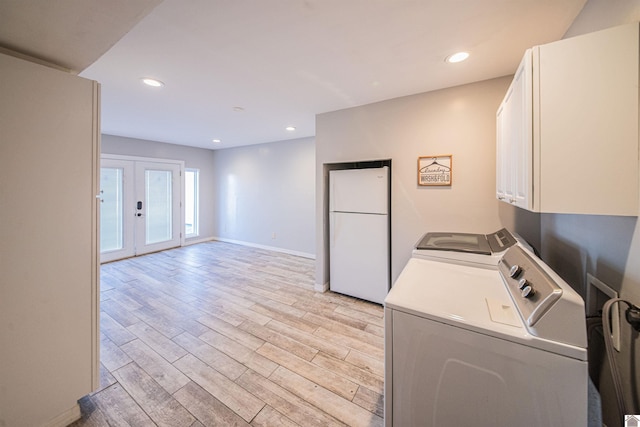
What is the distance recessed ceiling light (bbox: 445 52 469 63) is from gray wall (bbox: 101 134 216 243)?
5674 millimetres

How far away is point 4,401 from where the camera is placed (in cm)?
112

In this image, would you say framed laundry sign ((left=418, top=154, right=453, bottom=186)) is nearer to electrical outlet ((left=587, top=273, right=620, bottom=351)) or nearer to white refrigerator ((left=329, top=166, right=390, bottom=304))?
white refrigerator ((left=329, top=166, right=390, bottom=304))

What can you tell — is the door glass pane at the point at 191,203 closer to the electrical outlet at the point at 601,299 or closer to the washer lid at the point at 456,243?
the washer lid at the point at 456,243

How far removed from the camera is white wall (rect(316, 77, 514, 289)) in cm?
217

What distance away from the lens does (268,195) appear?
532 cm

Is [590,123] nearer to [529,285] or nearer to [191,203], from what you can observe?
[529,285]

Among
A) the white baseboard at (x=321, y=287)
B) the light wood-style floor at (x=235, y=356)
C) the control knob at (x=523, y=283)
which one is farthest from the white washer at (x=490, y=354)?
the white baseboard at (x=321, y=287)

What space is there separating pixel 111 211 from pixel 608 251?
646 centimetres

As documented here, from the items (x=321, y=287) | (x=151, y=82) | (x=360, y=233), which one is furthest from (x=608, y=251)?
(x=151, y=82)

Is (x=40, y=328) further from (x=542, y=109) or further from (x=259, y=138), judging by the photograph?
(x=259, y=138)

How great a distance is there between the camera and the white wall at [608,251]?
32.3 inches

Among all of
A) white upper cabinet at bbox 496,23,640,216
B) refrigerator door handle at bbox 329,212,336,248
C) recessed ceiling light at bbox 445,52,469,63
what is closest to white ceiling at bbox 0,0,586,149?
recessed ceiling light at bbox 445,52,469,63

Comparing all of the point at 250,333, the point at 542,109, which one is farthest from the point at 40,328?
the point at 542,109

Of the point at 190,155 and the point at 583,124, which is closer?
the point at 583,124
